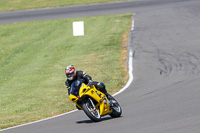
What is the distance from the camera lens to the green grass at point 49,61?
16172mm

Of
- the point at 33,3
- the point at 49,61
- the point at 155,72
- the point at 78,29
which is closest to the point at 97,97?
the point at 155,72

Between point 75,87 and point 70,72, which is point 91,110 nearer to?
point 75,87

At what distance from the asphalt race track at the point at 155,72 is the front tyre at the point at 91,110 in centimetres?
20

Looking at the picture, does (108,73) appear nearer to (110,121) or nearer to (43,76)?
(43,76)

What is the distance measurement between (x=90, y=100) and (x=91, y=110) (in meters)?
0.27

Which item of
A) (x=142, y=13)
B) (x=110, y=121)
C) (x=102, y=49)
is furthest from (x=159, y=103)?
(x=142, y=13)

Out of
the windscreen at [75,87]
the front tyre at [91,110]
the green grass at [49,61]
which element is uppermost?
the windscreen at [75,87]

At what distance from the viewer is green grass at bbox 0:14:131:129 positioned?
16.2 m

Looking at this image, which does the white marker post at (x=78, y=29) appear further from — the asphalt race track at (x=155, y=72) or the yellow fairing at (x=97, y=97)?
the yellow fairing at (x=97, y=97)

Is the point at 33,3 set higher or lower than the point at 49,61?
higher

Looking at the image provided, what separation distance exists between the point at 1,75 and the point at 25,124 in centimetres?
1195

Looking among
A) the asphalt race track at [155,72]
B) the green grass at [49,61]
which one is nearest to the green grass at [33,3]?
the asphalt race track at [155,72]

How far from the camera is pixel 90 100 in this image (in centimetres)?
1107

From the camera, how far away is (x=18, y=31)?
121 feet
